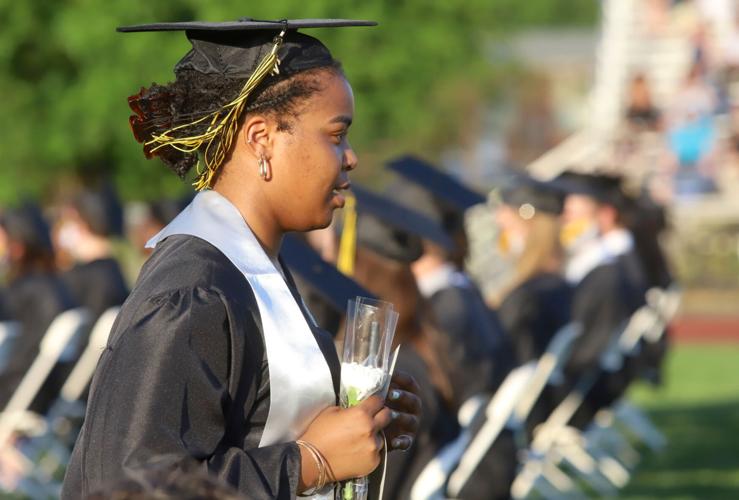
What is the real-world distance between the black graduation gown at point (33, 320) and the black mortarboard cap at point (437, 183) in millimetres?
3983

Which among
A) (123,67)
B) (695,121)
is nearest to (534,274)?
(123,67)

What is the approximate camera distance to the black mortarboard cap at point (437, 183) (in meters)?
7.38

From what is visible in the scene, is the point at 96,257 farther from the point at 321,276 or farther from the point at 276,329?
the point at 276,329

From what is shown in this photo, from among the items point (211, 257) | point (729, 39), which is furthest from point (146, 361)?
point (729, 39)

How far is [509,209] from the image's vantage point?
10.0m

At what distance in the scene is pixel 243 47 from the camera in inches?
114

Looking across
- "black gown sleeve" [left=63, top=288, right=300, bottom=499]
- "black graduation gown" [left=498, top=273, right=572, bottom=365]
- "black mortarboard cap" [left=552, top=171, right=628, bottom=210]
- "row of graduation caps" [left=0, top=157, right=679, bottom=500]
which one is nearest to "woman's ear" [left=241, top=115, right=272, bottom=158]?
"black gown sleeve" [left=63, top=288, right=300, bottom=499]

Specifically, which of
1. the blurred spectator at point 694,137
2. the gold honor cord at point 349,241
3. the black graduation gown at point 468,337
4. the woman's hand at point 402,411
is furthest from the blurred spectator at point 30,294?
the blurred spectator at point 694,137

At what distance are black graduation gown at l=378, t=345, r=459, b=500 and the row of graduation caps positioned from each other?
0.04 metres

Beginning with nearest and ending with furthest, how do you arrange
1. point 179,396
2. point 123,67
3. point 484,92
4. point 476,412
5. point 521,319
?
point 179,396 → point 476,412 → point 521,319 → point 123,67 → point 484,92

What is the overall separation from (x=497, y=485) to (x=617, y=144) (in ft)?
92.3

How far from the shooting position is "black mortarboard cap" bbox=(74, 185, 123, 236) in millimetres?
10883

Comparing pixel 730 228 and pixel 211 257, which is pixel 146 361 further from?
pixel 730 228

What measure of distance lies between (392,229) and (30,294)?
5361 mm
